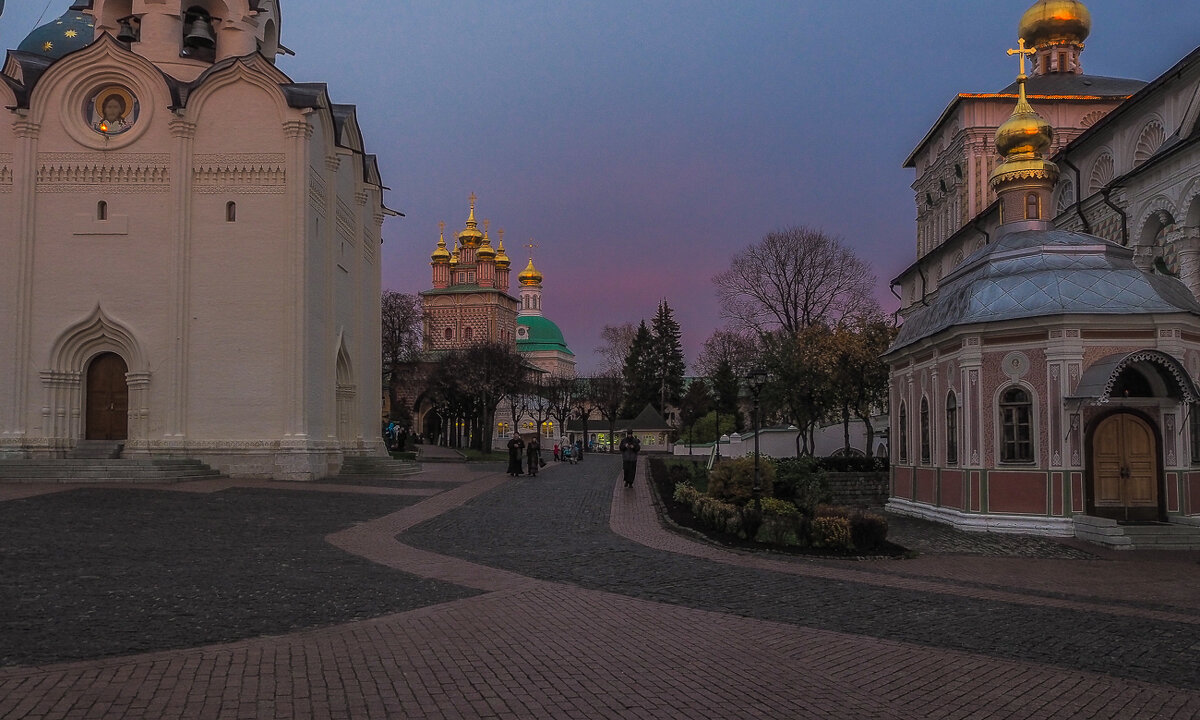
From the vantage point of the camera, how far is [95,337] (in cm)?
2622

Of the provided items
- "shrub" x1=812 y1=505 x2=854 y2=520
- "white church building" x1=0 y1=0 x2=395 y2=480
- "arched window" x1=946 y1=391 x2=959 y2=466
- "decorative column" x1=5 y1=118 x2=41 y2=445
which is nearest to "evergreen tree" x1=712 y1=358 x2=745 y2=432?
"white church building" x1=0 y1=0 x2=395 y2=480

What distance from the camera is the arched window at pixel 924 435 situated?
21.0m

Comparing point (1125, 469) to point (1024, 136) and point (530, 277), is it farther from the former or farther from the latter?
point (530, 277)

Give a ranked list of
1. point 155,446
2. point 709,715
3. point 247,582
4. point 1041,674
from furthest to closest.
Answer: point 155,446
point 247,582
point 1041,674
point 709,715

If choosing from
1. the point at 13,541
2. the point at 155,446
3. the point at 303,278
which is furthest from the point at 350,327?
the point at 13,541

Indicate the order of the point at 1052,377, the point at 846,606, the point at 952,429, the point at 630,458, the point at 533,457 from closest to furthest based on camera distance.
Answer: the point at 846,606 → the point at 1052,377 → the point at 952,429 → the point at 630,458 → the point at 533,457

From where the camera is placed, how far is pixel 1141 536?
54.1 feet

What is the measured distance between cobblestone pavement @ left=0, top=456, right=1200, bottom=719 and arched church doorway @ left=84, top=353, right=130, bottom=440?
497 inches

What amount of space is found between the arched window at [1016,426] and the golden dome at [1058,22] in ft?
113

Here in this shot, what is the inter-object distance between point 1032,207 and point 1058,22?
92.7 ft

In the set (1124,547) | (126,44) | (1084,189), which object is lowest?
(1124,547)

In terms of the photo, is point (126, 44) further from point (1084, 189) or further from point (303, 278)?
point (1084, 189)

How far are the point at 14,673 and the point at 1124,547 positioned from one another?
15708 millimetres

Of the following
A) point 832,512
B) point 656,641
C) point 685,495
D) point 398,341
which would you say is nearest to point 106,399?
point 685,495
